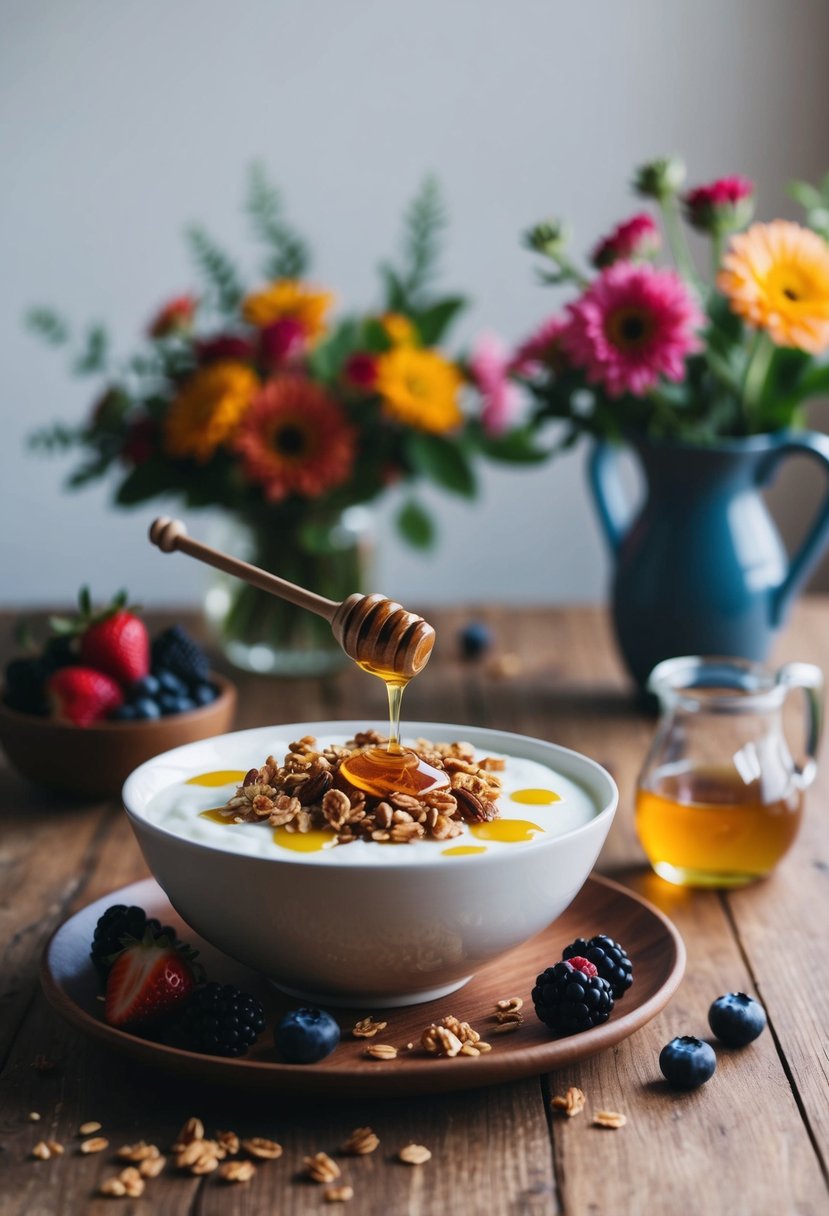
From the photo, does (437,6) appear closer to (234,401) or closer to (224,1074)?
(234,401)

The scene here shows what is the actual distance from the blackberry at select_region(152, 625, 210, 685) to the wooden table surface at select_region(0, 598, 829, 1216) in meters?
0.30

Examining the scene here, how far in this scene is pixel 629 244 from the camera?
6.11 feet

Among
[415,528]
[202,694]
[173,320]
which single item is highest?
[173,320]

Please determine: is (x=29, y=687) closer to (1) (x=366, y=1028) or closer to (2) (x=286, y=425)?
(2) (x=286, y=425)

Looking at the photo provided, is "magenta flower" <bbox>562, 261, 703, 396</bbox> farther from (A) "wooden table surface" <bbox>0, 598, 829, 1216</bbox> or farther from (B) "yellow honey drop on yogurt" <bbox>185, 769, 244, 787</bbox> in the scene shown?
(B) "yellow honey drop on yogurt" <bbox>185, 769, 244, 787</bbox>

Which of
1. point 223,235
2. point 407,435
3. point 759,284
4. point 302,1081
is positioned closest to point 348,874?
point 302,1081

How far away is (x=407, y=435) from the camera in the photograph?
6.91 feet

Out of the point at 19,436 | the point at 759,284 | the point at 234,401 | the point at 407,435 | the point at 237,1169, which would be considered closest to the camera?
the point at 237,1169

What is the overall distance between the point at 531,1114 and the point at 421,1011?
140mm

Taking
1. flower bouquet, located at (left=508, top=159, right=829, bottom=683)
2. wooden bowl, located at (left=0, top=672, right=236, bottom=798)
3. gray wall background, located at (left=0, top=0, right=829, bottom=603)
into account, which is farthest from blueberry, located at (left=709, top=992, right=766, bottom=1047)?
gray wall background, located at (left=0, top=0, right=829, bottom=603)

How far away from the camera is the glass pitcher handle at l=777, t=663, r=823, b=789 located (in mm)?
1467

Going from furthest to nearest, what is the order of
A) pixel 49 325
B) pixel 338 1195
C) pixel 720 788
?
pixel 49 325 → pixel 720 788 → pixel 338 1195

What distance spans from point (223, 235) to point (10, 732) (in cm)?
221

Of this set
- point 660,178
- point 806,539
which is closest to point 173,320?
point 660,178
